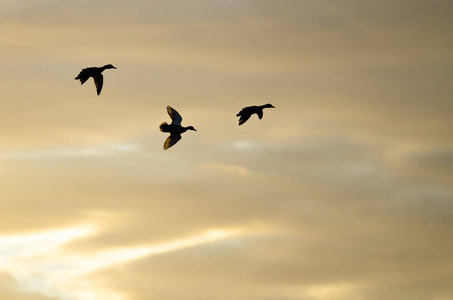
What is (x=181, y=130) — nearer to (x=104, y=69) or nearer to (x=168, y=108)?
(x=168, y=108)

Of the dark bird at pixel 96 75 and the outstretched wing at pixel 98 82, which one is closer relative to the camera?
the dark bird at pixel 96 75

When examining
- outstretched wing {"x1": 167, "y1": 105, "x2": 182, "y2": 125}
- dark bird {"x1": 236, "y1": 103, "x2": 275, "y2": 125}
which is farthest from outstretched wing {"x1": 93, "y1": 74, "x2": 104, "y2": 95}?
dark bird {"x1": 236, "y1": 103, "x2": 275, "y2": 125}

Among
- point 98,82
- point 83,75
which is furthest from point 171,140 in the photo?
point 83,75

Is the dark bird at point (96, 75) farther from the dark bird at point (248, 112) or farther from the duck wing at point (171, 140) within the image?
the dark bird at point (248, 112)

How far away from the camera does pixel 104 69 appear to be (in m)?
129

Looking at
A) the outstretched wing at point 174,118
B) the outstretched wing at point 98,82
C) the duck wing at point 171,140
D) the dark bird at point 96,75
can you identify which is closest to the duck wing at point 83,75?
the dark bird at point 96,75

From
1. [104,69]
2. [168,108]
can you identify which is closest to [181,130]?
[168,108]

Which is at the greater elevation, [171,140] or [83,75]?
[83,75]

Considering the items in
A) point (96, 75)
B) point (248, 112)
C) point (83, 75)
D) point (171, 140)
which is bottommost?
point (171, 140)

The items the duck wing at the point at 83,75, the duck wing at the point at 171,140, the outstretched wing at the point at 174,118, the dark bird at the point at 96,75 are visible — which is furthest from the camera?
the dark bird at the point at 96,75

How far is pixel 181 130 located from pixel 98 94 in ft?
40.9

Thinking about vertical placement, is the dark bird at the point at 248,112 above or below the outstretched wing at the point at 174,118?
above

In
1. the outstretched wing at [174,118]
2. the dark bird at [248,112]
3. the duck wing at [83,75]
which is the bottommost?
the outstretched wing at [174,118]

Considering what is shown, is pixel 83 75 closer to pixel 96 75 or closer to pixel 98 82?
pixel 96 75
